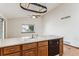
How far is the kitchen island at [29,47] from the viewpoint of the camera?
2.08 metres

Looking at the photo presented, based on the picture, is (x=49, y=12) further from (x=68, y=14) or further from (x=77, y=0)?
(x=77, y=0)

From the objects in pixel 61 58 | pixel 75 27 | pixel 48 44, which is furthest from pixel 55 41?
pixel 75 27

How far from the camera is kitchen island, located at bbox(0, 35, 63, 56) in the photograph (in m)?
2.08

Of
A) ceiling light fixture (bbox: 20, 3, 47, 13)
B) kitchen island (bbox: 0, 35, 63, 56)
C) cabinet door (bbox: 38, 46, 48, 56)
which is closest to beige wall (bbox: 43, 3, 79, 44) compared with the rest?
ceiling light fixture (bbox: 20, 3, 47, 13)

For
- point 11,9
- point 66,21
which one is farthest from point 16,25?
point 66,21

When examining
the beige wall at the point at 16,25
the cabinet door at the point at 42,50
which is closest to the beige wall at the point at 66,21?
the beige wall at the point at 16,25

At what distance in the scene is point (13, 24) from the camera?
18.8 feet

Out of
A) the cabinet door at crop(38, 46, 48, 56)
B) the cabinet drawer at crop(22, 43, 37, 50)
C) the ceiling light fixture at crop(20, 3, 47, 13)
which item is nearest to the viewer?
the cabinet drawer at crop(22, 43, 37, 50)

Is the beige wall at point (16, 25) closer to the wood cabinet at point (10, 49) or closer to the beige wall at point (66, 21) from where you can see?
the beige wall at point (66, 21)

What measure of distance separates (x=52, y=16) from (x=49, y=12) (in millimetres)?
273

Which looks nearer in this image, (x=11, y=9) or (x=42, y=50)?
(x=42, y=50)

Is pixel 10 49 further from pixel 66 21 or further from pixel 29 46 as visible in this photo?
pixel 66 21

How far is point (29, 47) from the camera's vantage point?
2477mm

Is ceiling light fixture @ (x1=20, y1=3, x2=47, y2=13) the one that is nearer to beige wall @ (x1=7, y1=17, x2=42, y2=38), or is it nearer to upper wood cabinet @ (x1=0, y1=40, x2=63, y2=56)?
upper wood cabinet @ (x1=0, y1=40, x2=63, y2=56)
